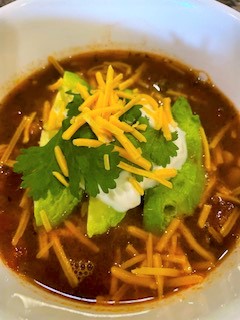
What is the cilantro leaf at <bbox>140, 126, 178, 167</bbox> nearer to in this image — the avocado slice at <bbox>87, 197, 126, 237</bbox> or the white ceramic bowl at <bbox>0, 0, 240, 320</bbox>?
the avocado slice at <bbox>87, 197, 126, 237</bbox>

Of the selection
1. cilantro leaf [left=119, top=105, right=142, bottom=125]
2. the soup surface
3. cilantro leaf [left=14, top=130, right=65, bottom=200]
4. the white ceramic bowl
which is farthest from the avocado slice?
the white ceramic bowl

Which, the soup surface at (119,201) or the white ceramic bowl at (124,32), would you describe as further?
the white ceramic bowl at (124,32)

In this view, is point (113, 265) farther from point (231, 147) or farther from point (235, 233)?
point (231, 147)

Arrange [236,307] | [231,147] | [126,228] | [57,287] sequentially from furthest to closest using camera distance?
[231,147] → [126,228] → [57,287] → [236,307]

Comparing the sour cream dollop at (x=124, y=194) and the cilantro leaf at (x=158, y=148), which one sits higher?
the cilantro leaf at (x=158, y=148)

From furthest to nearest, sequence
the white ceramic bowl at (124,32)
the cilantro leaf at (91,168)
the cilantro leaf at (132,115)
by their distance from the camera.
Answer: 1. the white ceramic bowl at (124,32)
2. the cilantro leaf at (132,115)
3. the cilantro leaf at (91,168)

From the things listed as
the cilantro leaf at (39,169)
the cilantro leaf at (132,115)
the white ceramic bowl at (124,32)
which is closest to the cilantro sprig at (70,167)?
the cilantro leaf at (39,169)

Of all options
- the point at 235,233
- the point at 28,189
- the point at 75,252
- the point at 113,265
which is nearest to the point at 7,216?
the point at 28,189

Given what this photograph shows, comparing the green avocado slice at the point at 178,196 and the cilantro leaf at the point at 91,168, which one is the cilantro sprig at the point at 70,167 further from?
the green avocado slice at the point at 178,196

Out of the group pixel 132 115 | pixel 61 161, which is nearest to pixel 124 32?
pixel 132 115
